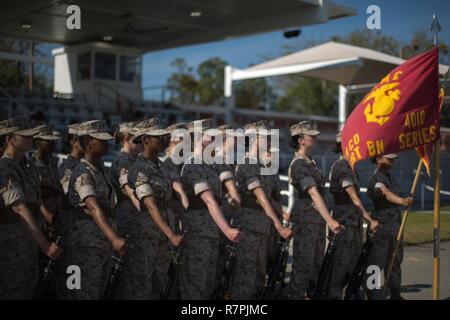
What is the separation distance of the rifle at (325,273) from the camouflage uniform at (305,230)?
0.10 meters

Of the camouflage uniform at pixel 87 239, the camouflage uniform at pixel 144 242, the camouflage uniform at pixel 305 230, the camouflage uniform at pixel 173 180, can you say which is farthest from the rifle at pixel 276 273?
the camouflage uniform at pixel 87 239

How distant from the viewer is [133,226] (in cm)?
489

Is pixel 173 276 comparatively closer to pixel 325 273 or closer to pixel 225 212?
pixel 225 212

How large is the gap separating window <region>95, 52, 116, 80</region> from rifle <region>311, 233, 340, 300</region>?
41.1ft

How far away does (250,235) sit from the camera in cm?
550

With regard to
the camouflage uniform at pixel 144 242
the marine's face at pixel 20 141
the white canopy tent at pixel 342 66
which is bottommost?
the camouflage uniform at pixel 144 242

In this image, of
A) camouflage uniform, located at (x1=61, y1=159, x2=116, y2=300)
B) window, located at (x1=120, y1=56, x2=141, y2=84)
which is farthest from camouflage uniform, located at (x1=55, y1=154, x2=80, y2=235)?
window, located at (x1=120, y1=56, x2=141, y2=84)

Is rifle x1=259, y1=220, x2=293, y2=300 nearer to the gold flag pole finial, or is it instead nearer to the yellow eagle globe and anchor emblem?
the yellow eagle globe and anchor emblem

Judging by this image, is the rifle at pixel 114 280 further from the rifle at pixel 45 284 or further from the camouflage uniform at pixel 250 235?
the camouflage uniform at pixel 250 235

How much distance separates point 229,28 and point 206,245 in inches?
419

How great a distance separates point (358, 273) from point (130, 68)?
13.2 m

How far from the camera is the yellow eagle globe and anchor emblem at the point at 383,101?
4.76 meters

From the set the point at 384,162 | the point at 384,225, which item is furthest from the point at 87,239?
the point at 384,162
